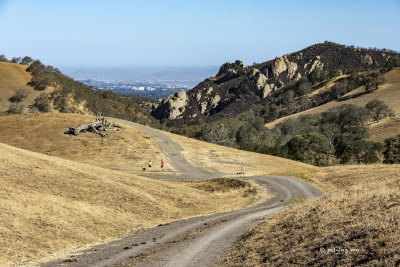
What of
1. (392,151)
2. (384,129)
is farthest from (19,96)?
(384,129)

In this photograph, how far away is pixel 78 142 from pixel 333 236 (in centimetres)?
5616

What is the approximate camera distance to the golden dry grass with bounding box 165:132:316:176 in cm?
5369

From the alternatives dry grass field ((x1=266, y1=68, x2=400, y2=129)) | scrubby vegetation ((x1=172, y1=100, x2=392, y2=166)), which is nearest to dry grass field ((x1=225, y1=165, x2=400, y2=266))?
scrubby vegetation ((x1=172, y1=100, x2=392, y2=166))

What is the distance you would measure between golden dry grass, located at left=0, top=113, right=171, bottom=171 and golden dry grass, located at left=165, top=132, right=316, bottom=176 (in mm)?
6583

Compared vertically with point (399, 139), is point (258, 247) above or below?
below

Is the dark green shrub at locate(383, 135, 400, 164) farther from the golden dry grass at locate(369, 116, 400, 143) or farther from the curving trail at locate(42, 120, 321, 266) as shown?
the curving trail at locate(42, 120, 321, 266)

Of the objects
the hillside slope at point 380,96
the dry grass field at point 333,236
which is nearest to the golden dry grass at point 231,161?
the dry grass field at point 333,236

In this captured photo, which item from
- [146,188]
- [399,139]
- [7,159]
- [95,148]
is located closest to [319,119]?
[399,139]

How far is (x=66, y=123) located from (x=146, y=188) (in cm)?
4475

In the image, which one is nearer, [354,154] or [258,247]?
[258,247]

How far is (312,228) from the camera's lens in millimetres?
13883

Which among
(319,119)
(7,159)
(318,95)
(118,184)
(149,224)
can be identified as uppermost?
(318,95)

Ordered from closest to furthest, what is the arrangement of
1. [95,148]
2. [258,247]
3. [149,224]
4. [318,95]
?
[258,247]
[149,224]
[95,148]
[318,95]

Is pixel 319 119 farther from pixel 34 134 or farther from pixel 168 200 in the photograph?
pixel 168 200
